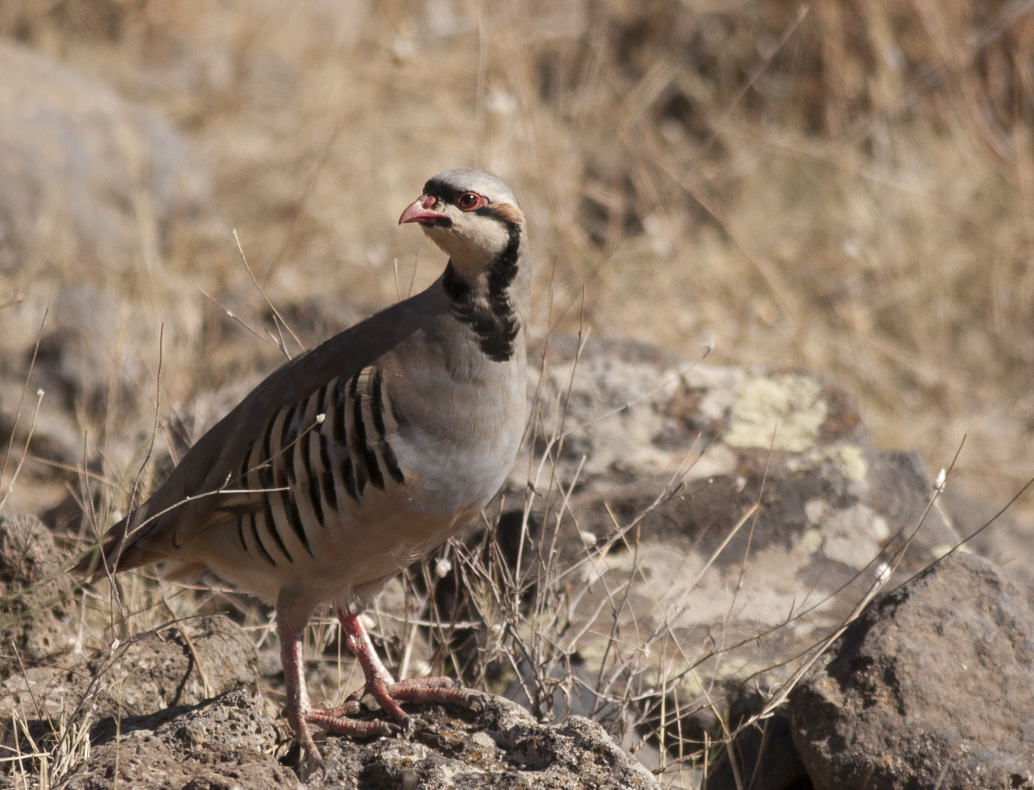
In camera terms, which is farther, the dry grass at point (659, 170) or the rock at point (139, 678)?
the dry grass at point (659, 170)

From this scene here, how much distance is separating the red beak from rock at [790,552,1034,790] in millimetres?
1703

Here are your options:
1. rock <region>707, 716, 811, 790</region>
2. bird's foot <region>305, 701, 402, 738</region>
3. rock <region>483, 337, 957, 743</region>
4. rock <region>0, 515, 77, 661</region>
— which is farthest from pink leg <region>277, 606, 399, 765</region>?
rock <region>707, 716, 811, 790</region>

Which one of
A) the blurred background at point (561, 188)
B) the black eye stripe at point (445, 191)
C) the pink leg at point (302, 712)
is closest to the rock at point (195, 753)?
the pink leg at point (302, 712)

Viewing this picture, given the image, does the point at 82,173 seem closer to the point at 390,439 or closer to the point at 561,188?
the point at 561,188

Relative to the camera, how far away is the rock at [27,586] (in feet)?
11.8

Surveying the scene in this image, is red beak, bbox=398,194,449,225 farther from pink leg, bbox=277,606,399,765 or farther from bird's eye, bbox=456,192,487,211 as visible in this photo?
pink leg, bbox=277,606,399,765

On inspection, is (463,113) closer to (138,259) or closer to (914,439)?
(138,259)

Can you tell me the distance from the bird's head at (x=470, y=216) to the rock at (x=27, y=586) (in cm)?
156

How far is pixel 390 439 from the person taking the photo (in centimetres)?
333

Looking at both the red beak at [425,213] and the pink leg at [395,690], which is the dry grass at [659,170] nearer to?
the red beak at [425,213]

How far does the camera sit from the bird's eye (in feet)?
11.1

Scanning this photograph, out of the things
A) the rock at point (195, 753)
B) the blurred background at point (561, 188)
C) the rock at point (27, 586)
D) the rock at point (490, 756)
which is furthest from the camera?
the blurred background at point (561, 188)

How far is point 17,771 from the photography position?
307 cm

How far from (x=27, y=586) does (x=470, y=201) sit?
181 cm
